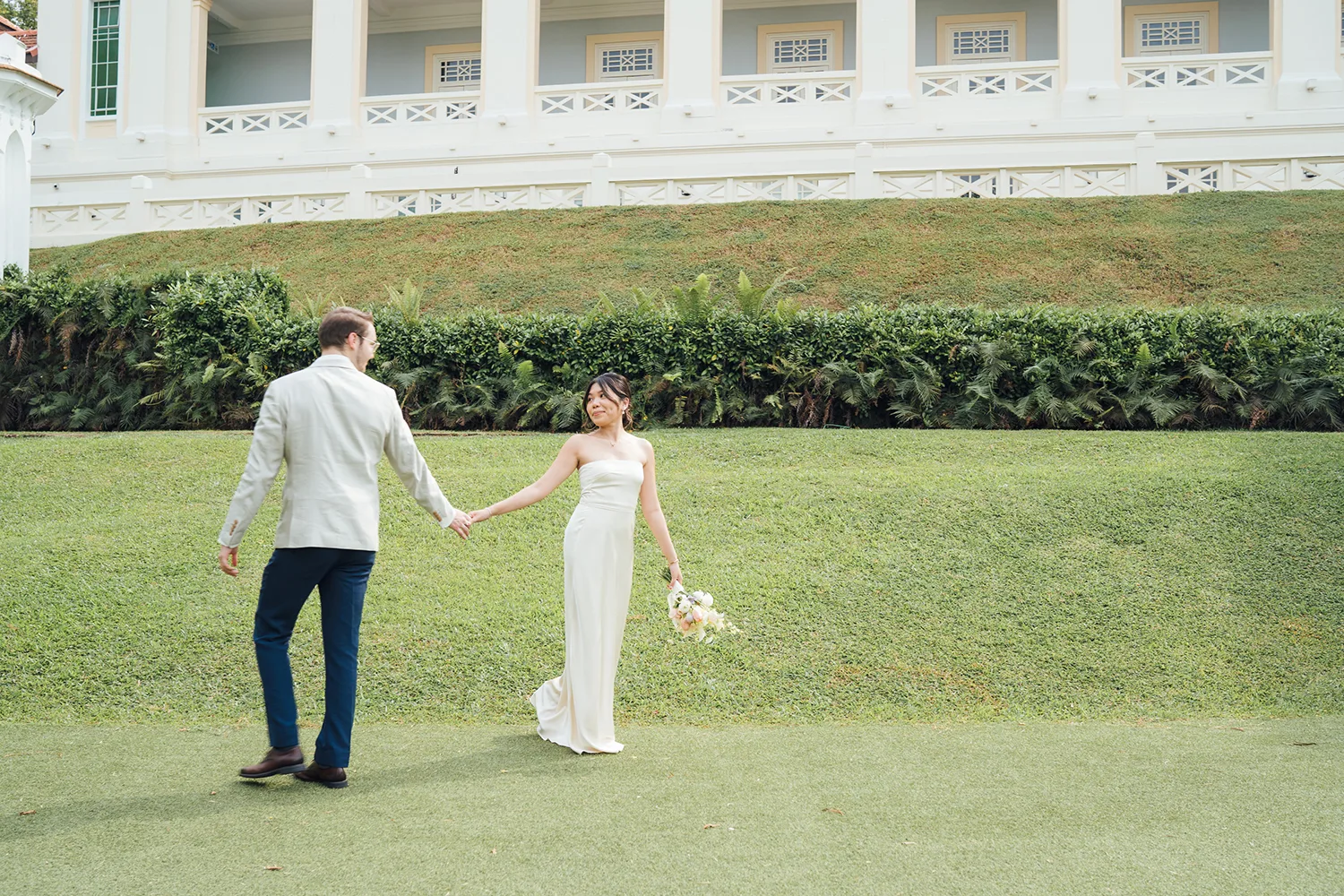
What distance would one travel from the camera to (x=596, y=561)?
5605 millimetres

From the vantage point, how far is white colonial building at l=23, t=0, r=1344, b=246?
19.7 meters

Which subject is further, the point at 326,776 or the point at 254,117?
the point at 254,117

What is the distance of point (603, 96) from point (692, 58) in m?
2.15

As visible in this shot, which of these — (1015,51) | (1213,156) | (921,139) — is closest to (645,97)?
(921,139)

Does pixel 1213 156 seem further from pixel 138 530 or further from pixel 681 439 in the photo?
pixel 138 530

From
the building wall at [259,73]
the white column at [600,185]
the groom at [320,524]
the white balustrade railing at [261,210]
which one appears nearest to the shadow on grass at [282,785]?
the groom at [320,524]

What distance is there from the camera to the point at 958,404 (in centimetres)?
1210

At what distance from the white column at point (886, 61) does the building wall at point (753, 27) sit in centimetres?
358

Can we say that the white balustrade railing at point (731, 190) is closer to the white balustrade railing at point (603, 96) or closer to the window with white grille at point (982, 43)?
the white balustrade railing at point (603, 96)

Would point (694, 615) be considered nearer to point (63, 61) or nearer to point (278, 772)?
point (278, 772)

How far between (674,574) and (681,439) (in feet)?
18.1

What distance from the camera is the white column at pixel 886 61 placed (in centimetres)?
2306

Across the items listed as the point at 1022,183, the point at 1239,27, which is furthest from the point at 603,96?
the point at 1239,27

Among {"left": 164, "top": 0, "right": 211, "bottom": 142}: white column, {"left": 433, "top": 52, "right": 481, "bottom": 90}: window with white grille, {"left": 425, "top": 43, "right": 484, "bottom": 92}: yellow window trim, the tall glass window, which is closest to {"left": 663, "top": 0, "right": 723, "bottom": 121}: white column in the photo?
{"left": 433, "top": 52, "right": 481, "bottom": 90}: window with white grille
